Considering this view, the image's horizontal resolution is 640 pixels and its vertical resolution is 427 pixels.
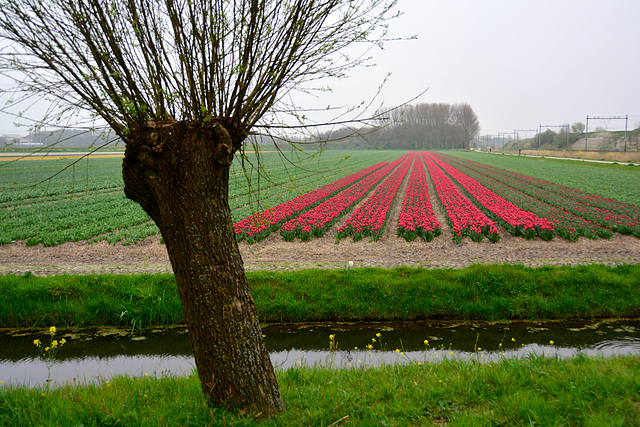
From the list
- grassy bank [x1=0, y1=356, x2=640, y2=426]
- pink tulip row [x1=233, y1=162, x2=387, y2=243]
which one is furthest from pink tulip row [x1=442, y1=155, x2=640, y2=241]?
grassy bank [x1=0, y1=356, x2=640, y2=426]

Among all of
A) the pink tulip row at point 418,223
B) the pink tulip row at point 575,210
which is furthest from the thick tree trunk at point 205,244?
the pink tulip row at point 575,210

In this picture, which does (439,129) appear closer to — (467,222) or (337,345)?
(467,222)

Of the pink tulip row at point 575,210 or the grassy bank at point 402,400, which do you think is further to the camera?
the pink tulip row at point 575,210

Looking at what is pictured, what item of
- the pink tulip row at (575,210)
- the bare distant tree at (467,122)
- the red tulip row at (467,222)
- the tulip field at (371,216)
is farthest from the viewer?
the bare distant tree at (467,122)

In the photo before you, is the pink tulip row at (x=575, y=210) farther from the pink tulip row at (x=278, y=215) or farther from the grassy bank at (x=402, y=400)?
the grassy bank at (x=402, y=400)

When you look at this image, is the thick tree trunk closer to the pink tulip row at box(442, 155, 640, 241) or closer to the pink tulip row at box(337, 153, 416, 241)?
the pink tulip row at box(337, 153, 416, 241)

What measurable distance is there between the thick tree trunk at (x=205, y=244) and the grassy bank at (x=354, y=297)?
161 inches

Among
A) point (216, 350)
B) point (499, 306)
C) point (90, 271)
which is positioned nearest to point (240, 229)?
point (90, 271)

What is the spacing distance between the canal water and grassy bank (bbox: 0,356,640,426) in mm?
1382

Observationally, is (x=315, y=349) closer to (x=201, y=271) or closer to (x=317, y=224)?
(x=201, y=271)

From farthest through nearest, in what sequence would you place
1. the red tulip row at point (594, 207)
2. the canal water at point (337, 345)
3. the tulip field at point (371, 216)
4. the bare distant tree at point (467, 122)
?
1. the bare distant tree at point (467, 122)
2. the red tulip row at point (594, 207)
3. the tulip field at point (371, 216)
4. the canal water at point (337, 345)

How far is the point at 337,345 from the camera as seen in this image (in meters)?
5.93

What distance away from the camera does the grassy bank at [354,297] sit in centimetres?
691

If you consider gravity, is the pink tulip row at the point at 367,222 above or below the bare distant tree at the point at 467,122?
below
